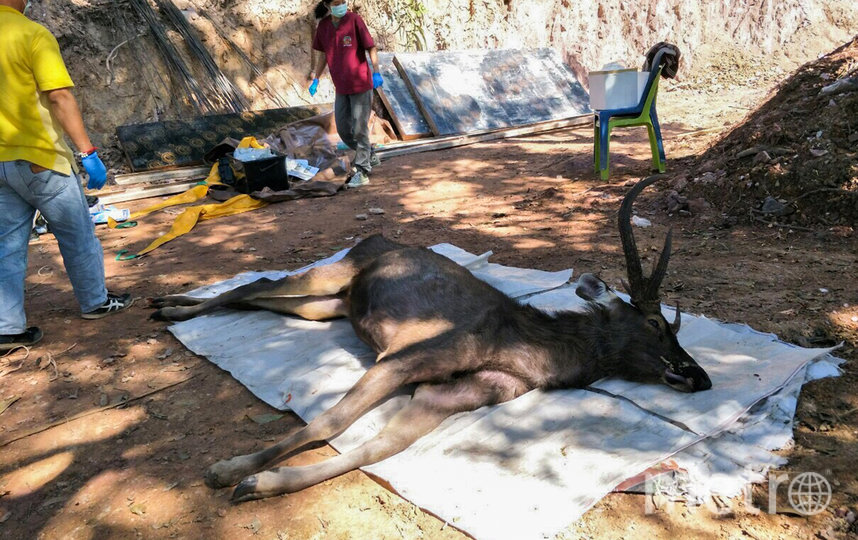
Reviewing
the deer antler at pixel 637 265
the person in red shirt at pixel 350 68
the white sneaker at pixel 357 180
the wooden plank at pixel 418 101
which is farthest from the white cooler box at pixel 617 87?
the deer antler at pixel 637 265

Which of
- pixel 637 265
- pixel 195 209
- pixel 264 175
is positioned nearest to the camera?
pixel 637 265

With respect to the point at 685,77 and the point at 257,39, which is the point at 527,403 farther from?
the point at 685,77

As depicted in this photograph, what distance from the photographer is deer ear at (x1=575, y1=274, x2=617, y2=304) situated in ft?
12.1

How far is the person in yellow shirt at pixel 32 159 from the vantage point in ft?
12.6

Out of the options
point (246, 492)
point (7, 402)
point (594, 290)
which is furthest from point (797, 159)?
point (7, 402)

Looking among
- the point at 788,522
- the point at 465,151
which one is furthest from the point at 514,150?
the point at 788,522

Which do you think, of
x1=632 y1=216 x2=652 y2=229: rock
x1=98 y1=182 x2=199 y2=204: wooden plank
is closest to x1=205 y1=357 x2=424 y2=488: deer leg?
x1=632 y1=216 x2=652 y2=229: rock

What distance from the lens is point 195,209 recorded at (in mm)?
7023

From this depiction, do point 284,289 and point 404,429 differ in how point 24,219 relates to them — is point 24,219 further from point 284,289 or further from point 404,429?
point 404,429

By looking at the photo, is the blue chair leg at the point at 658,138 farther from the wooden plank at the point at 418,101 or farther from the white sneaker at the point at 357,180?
the wooden plank at the point at 418,101

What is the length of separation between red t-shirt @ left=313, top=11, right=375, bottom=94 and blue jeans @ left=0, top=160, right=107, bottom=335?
426cm

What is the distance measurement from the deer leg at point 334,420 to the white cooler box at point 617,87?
17.4 feet

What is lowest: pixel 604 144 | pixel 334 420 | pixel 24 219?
pixel 334 420

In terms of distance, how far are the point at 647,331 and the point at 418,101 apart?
830cm
